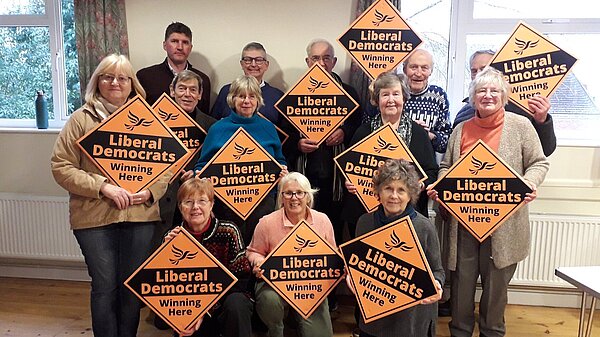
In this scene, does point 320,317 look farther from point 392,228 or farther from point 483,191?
point 483,191

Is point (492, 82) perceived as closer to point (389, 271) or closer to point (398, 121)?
point (398, 121)

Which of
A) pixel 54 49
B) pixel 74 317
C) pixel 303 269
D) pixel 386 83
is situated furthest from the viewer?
pixel 54 49

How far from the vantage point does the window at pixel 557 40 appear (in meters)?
3.48

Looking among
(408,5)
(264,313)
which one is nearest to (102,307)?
(264,313)

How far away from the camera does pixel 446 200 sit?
2.54 m

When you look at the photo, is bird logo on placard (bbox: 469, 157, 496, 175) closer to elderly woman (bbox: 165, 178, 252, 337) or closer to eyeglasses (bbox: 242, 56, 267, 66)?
elderly woman (bbox: 165, 178, 252, 337)

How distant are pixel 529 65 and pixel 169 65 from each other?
2.03 metres

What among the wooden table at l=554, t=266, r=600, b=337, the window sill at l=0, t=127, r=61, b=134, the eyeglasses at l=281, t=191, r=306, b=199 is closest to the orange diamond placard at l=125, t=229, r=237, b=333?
the eyeglasses at l=281, t=191, r=306, b=199

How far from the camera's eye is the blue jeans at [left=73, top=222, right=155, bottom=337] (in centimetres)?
246

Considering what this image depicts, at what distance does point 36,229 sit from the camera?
381 centimetres

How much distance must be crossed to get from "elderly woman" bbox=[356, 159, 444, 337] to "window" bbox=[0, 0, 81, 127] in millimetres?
2706

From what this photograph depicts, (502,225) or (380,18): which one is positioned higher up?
(380,18)

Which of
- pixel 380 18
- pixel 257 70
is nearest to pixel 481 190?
pixel 380 18

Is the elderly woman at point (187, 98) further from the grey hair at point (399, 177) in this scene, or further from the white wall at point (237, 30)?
the grey hair at point (399, 177)
